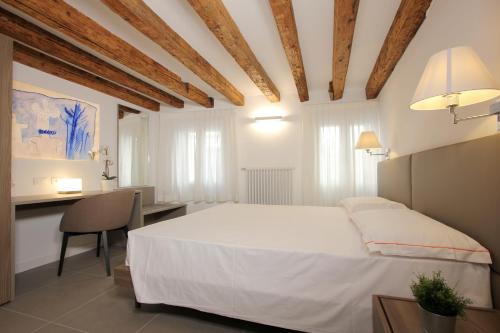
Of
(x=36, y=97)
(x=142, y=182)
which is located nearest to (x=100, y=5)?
(x=36, y=97)

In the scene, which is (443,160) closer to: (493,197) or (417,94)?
(493,197)

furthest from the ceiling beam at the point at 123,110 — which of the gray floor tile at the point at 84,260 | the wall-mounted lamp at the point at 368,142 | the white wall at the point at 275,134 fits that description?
the wall-mounted lamp at the point at 368,142

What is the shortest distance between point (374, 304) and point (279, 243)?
1.83ft

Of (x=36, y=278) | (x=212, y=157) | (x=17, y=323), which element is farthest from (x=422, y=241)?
(x=212, y=157)

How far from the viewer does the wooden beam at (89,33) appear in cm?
170

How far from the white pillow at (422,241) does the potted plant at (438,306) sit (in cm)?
38

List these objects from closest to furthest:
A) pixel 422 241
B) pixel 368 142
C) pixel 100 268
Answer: pixel 422 241, pixel 100 268, pixel 368 142

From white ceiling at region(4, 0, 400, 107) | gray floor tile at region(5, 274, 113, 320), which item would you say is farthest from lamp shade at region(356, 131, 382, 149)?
gray floor tile at region(5, 274, 113, 320)

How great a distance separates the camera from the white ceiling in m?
1.84

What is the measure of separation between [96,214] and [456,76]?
2.85m

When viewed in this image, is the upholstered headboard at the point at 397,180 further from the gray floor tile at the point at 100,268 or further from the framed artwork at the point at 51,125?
the framed artwork at the point at 51,125

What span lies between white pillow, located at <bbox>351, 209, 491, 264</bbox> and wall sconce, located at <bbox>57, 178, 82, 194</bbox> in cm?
302

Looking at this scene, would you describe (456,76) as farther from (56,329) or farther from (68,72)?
→ (68,72)

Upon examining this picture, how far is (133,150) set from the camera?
4105 millimetres
